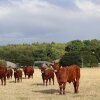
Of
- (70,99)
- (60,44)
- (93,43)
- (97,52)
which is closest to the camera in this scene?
(70,99)

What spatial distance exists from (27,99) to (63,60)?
2590 inches

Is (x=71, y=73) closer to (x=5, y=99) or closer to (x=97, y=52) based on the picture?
(x=5, y=99)

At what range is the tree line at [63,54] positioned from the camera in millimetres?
86312

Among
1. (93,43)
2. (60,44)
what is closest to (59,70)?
(93,43)

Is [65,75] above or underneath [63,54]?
above

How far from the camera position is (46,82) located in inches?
1204

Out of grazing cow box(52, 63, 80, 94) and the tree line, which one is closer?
grazing cow box(52, 63, 80, 94)

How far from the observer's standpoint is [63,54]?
417 ft

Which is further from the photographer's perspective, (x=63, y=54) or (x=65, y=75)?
(x=63, y=54)

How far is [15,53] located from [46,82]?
89.3 m

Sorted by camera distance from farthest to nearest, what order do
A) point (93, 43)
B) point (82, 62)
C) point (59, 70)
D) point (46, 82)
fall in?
point (93, 43) < point (82, 62) < point (46, 82) < point (59, 70)

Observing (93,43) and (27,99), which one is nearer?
(27,99)

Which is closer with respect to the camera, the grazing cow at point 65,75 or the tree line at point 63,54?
the grazing cow at point 65,75

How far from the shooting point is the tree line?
283 feet
